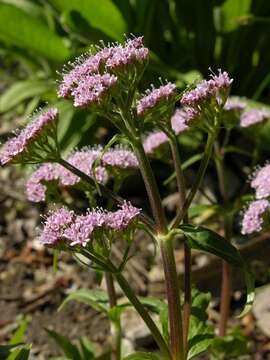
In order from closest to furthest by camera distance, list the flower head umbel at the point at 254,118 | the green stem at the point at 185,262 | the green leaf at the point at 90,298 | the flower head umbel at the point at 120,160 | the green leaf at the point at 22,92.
A: the green stem at the point at 185,262
the flower head umbel at the point at 120,160
the green leaf at the point at 90,298
the flower head umbel at the point at 254,118
the green leaf at the point at 22,92

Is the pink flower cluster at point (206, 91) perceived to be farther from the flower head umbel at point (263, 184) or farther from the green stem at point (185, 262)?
the flower head umbel at point (263, 184)

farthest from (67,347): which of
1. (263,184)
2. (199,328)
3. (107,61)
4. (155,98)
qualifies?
(107,61)

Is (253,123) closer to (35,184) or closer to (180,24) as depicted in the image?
(35,184)

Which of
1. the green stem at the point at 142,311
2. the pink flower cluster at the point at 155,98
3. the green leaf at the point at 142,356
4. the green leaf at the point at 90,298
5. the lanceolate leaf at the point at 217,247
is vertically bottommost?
the green leaf at the point at 142,356

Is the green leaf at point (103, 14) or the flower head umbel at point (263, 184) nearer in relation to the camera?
the flower head umbel at point (263, 184)

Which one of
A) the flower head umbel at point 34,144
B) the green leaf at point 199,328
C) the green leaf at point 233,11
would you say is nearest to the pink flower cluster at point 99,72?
the flower head umbel at point 34,144

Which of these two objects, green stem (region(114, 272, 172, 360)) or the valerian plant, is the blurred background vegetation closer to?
the valerian plant

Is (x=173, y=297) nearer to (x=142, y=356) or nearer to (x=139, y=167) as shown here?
(x=142, y=356)
